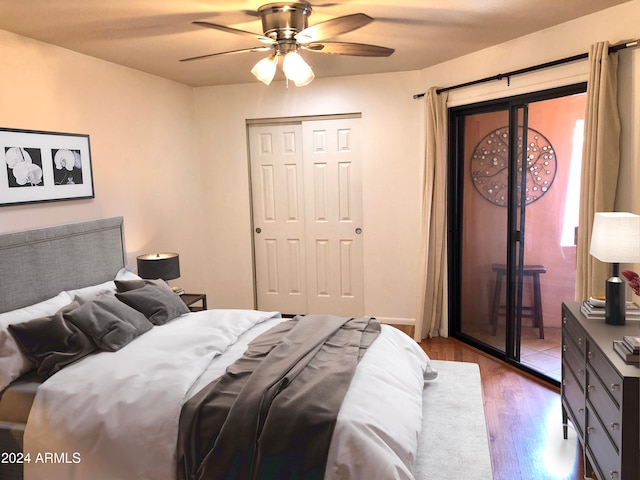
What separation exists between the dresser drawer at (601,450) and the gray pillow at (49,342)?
101 inches

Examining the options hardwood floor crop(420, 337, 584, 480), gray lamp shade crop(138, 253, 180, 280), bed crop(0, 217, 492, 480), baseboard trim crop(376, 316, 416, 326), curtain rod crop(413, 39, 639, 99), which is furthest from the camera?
baseboard trim crop(376, 316, 416, 326)

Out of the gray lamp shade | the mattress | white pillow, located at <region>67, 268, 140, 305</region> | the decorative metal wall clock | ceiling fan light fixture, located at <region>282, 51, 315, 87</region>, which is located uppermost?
ceiling fan light fixture, located at <region>282, 51, 315, 87</region>

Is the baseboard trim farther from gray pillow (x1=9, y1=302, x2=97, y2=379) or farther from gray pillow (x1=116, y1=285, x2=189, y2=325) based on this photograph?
gray pillow (x1=9, y1=302, x2=97, y2=379)

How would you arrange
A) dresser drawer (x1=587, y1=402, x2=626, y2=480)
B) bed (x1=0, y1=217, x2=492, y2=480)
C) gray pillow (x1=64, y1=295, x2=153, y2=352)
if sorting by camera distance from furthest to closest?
1. gray pillow (x1=64, y1=295, x2=153, y2=352)
2. bed (x1=0, y1=217, x2=492, y2=480)
3. dresser drawer (x1=587, y1=402, x2=626, y2=480)

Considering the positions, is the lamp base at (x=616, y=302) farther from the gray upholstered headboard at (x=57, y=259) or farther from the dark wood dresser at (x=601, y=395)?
the gray upholstered headboard at (x=57, y=259)

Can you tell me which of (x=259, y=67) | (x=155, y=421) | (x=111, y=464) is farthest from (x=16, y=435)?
(x=259, y=67)

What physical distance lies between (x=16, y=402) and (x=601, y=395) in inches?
108

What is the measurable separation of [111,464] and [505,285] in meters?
3.10

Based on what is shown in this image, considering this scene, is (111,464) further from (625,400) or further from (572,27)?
(572,27)

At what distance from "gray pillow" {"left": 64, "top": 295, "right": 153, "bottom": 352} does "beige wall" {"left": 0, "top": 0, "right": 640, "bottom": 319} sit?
0.80 m

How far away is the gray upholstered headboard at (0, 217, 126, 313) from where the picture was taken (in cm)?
304

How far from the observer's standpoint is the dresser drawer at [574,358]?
2.61m

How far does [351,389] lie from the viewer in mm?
2455

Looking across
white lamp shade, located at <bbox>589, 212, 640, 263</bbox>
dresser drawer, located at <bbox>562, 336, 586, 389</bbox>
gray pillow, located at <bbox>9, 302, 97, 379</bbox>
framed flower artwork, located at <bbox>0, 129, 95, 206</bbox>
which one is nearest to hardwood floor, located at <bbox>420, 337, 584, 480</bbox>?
dresser drawer, located at <bbox>562, 336, 586, 389</bbox>
